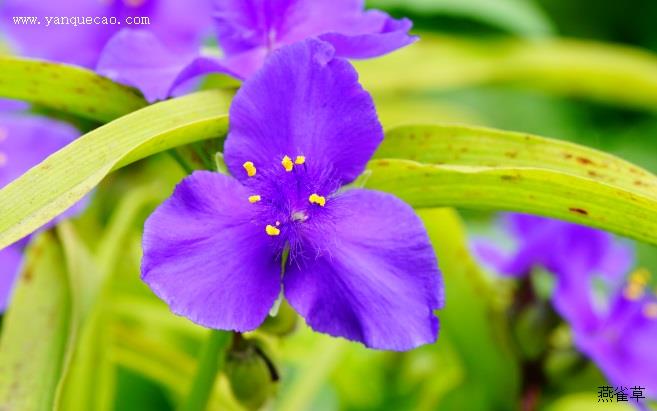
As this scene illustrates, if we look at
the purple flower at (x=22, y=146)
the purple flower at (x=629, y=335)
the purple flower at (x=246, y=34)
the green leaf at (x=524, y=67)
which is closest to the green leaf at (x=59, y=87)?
the purple flower at (x=246, y=34)

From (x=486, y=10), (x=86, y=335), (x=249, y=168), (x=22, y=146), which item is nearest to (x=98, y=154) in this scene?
(x=249, y=168)

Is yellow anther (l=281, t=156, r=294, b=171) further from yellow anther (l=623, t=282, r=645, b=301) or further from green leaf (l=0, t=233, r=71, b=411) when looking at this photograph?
yellow anther (l=623, t=282, r=645, b=301)

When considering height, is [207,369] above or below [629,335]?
below

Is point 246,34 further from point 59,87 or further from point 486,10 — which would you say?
point 486,10

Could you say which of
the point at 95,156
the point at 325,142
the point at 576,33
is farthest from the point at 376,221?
the point at 576,33

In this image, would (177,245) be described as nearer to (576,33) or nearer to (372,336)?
(372,336)

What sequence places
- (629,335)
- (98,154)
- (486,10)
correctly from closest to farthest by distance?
(98,154) < (629,335) < (486,10)
